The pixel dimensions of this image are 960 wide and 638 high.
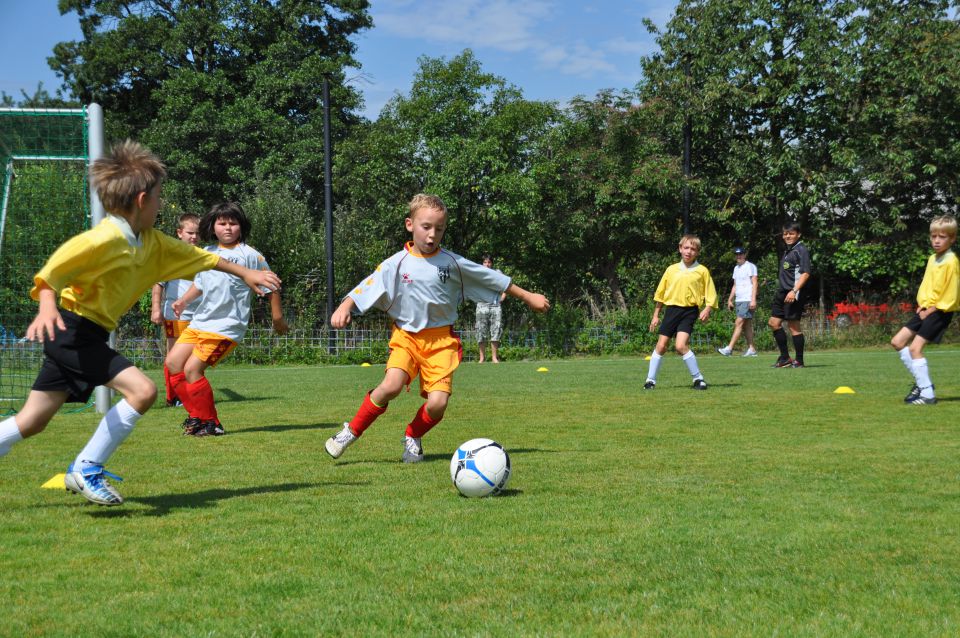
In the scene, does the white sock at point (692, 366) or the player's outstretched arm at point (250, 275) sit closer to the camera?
the player's outstretched arm at point (250, 275)

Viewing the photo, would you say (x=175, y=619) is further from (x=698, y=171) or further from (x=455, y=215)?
(x=698, y=171)

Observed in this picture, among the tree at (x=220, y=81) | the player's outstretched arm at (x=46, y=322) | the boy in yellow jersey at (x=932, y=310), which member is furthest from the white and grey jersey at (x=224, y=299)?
the tree at (x=220, y=81)

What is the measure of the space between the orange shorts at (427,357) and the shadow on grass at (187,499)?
3.76 feet

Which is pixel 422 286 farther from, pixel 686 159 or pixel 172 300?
pixel 686 159

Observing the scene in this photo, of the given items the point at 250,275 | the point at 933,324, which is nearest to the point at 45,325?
the point at 250,275

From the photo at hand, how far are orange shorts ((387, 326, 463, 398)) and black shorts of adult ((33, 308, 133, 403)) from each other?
2.07 metres

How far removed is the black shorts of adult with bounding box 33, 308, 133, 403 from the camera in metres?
4.32

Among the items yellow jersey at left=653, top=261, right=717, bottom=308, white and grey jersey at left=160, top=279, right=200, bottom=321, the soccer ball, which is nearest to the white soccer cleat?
the soccer ball

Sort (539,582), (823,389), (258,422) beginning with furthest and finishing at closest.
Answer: (823,389), (258,422), (539,582)

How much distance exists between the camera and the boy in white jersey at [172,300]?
9477 millimetres

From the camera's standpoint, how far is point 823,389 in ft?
34.9

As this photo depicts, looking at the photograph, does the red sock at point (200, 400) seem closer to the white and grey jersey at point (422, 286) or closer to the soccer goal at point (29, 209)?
the white and grey jersey at point (422, 286)

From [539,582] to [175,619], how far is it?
47.0 inches

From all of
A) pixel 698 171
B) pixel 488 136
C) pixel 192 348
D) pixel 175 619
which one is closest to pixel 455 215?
pixel 488 136
